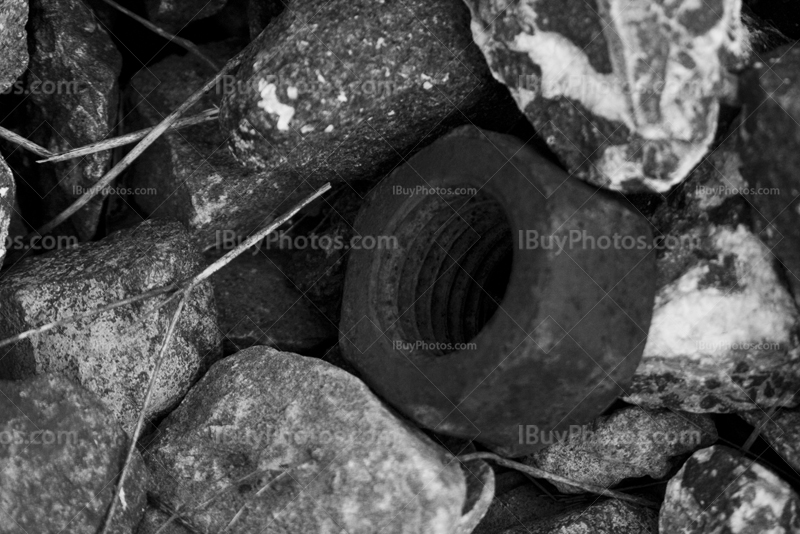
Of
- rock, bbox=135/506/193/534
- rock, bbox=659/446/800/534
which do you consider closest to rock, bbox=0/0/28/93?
rock, bbox=135/506/193/534

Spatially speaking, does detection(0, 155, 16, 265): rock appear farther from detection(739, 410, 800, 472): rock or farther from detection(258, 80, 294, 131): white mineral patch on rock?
detection(739, 410, 800, 472): rock

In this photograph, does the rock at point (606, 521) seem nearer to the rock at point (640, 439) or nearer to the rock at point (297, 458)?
the rock at point (640, 439)

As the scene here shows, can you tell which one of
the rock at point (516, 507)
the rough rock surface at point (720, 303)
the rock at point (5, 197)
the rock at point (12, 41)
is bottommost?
the rock at point (516, 507)

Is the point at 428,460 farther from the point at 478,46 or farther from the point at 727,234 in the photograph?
the point at 478,46

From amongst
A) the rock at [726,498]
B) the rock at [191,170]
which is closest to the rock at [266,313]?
the rock at [191,170]

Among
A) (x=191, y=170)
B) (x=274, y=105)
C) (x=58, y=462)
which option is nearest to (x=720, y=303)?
(x=274, y=105)
